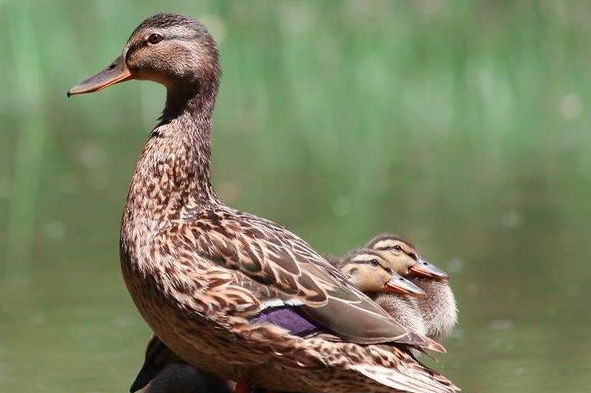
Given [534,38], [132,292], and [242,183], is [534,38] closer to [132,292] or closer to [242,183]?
[242,183]

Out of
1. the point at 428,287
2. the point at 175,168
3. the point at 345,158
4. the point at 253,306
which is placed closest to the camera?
the point at 253,306

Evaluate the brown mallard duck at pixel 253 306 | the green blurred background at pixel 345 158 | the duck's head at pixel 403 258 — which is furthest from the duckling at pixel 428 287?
the brown mallard duck at pixel 253 306

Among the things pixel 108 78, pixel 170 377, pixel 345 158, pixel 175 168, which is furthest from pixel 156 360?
pixel 345 158

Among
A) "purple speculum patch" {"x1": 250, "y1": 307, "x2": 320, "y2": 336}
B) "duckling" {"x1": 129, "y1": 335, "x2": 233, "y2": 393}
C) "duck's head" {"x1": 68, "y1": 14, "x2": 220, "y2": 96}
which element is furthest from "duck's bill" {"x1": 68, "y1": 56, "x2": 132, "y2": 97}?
"purple speculum patch" {"x1": 250, "y1": 307, "x2": 320, "y2": 336}

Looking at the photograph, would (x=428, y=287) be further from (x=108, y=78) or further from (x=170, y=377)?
(x=108, y=78)

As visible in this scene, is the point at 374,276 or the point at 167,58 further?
the point at 374,276

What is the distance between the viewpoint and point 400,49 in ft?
43.2

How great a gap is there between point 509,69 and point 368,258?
6.60m

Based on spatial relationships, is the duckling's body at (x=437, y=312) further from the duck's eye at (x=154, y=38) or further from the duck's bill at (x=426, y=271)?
the duck's eye at (x=154, y=38)

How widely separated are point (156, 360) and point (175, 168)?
2.48 feet

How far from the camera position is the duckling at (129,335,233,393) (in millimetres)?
6086

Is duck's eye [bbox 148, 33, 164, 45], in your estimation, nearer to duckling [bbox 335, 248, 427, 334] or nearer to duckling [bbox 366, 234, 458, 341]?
duckling [bbox 335, 248, 427, 334]

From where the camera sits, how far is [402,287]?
6664mm

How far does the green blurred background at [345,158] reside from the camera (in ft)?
25.1
